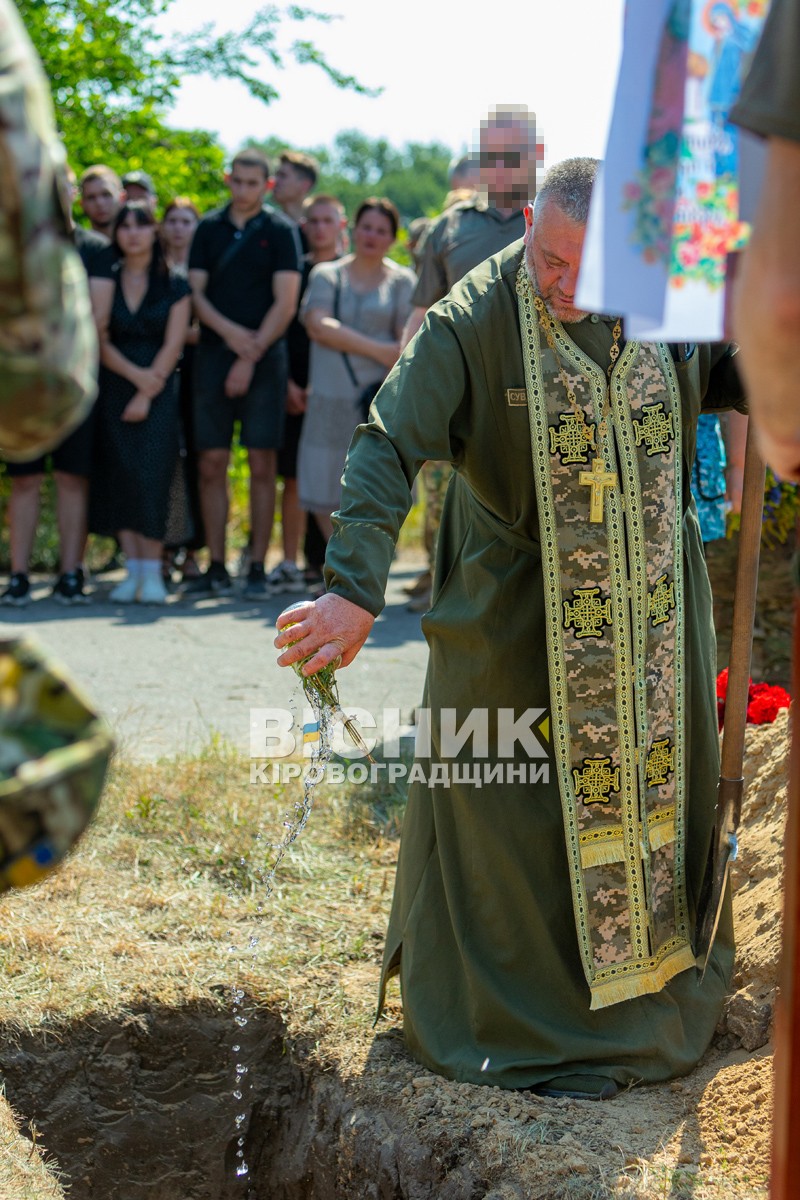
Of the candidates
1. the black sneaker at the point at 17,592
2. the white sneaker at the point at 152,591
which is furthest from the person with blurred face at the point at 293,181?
the black sneaker at the point at 17,592

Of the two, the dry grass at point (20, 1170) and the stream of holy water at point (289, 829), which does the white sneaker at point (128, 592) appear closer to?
the stream of holy water at point (289, 829)

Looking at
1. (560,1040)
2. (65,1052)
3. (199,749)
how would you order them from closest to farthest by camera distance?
(560,1040)
(65,1052)
(199,749)

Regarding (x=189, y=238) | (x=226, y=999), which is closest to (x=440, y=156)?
(x=189, y=238)

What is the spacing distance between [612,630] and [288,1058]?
1.49 m

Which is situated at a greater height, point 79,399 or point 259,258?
point 259,258

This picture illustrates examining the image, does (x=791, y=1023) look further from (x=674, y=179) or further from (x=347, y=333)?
(x=347, y=333)

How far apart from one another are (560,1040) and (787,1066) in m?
1.65

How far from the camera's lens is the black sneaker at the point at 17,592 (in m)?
8.12

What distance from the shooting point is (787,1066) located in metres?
1.72

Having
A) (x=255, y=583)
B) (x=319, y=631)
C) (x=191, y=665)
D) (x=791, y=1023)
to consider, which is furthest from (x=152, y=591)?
(x=791, y=1023)

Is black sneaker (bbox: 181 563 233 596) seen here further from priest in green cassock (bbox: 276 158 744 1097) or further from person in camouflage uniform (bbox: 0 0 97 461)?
person in camouflage uniform (bbox: 0 0 97 461)

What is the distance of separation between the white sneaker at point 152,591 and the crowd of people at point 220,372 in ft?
0.04

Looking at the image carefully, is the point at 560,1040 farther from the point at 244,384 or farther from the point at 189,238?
the point at 189,238

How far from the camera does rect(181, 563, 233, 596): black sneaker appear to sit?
8.74 metres
